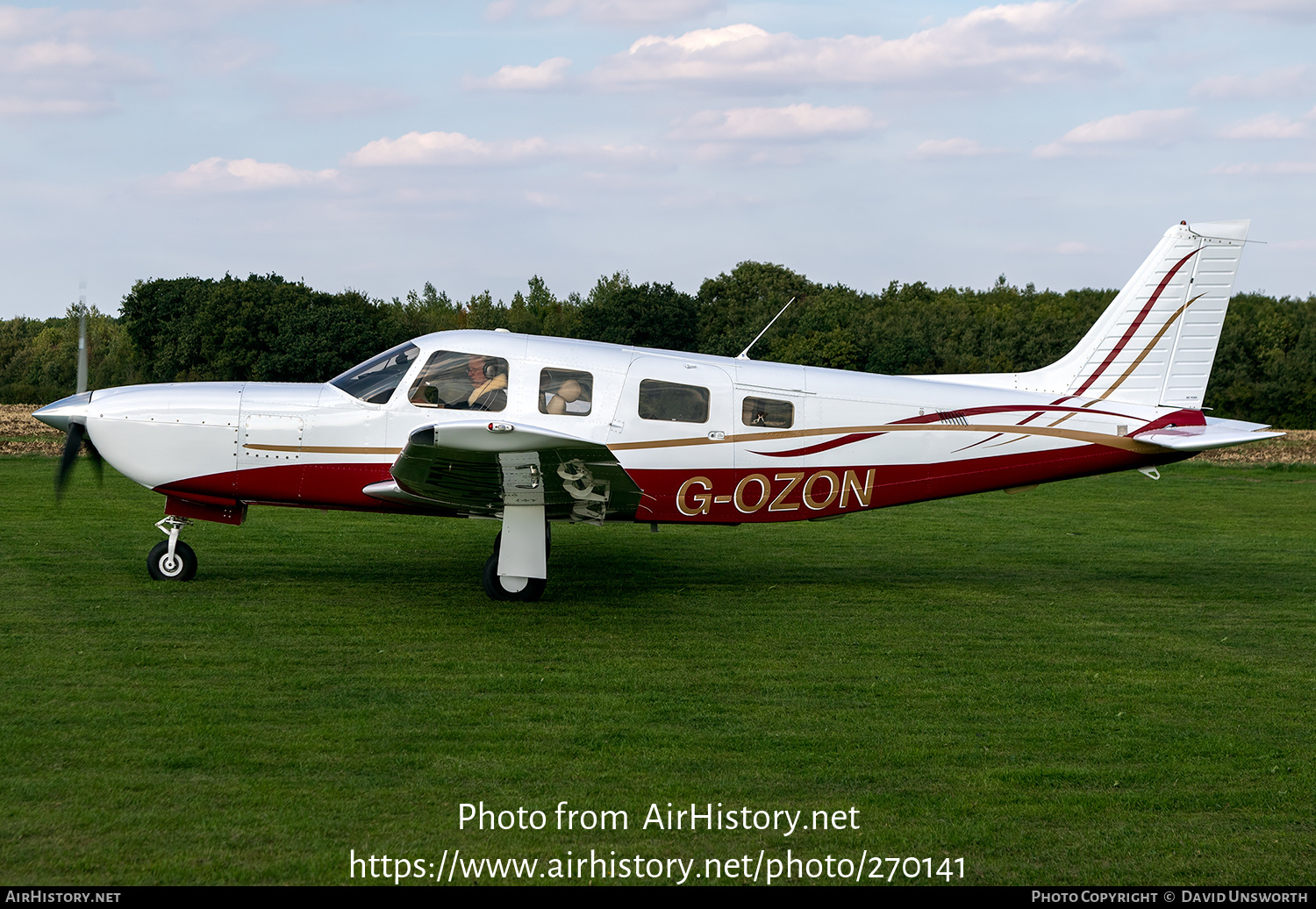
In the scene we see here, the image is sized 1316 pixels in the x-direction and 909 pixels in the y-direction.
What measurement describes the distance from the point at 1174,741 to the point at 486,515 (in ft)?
19.3

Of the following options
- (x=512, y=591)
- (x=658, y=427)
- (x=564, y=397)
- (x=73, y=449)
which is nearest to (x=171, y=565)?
(x=73, y=449)

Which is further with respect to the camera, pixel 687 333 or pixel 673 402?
pixel 687 333

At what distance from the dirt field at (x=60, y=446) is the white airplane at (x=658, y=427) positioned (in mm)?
13164

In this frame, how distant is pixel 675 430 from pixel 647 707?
3497 mm

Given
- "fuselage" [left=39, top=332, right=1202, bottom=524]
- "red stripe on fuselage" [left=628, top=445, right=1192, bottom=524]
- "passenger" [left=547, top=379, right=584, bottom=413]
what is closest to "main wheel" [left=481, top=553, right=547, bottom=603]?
"fuselage" [left=39, top=332, right=1202, bottom=524]

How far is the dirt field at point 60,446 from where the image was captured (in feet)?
72.8

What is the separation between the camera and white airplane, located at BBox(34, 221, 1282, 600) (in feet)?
29.5

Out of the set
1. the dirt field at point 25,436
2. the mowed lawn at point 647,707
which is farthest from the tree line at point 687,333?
the mowed lawn at point 647,707

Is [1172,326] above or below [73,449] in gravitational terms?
above

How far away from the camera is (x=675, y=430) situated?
927 cm

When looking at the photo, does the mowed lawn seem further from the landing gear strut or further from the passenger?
the passenger

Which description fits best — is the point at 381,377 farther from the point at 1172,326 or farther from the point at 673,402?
the point at 1172,326

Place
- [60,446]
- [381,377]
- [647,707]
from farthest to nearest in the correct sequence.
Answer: [60,446] → [381,377] → [647,707]

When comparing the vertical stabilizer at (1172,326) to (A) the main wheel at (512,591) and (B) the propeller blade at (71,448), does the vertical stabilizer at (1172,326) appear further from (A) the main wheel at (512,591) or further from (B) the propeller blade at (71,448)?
(B) the propeller blade at (71,448)
